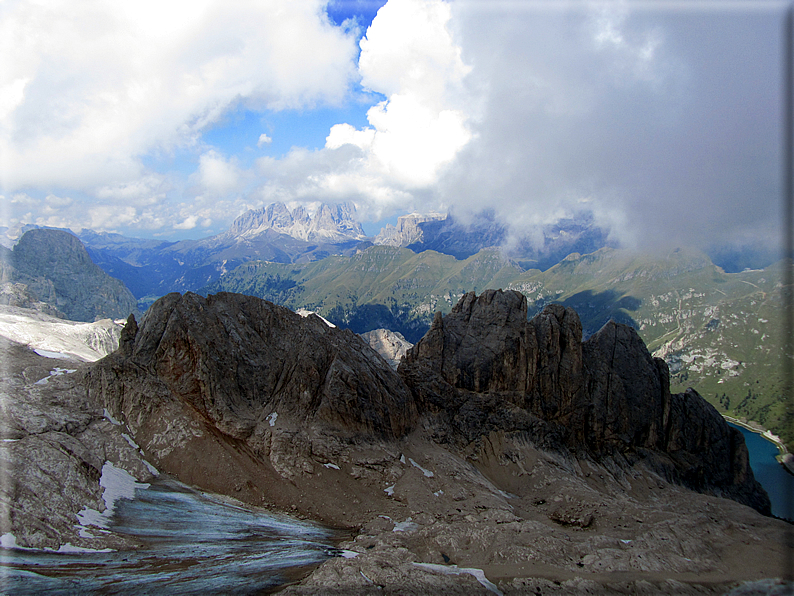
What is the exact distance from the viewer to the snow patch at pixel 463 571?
102 ft

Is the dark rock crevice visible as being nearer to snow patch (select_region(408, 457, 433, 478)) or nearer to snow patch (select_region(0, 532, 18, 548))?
snow patch (select_region(408, 457, 433, 478))

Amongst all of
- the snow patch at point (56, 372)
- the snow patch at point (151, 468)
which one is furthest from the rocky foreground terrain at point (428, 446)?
the snow patch at point (151, 468)

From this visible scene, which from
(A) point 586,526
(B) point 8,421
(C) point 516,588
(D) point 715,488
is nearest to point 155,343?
(B) point 8,421

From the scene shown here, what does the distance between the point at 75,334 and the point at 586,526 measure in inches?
6445

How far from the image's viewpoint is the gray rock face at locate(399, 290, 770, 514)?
7944 centimetres

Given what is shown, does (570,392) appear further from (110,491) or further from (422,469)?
(110,491)

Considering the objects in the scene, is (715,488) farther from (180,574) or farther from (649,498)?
(180,574)

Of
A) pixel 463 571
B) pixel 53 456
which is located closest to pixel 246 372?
pixel 53 456

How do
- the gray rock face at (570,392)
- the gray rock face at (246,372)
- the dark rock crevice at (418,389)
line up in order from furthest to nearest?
the gray rock face at (570,392), the gray rock face at (246,372), the dark rock crevice at (418,389)

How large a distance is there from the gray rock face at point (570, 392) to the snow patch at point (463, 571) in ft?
134

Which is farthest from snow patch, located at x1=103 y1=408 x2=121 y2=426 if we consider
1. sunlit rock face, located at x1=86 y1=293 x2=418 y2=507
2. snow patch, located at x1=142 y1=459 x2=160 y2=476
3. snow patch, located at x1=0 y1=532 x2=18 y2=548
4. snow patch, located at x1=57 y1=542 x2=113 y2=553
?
snow patch, located at x1=0 y1=532 x2=18 y2=548

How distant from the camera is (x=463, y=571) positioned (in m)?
33.5

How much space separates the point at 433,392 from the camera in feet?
254

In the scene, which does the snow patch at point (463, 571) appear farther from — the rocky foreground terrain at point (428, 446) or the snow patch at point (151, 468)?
the snow patch at point (151, 468)
